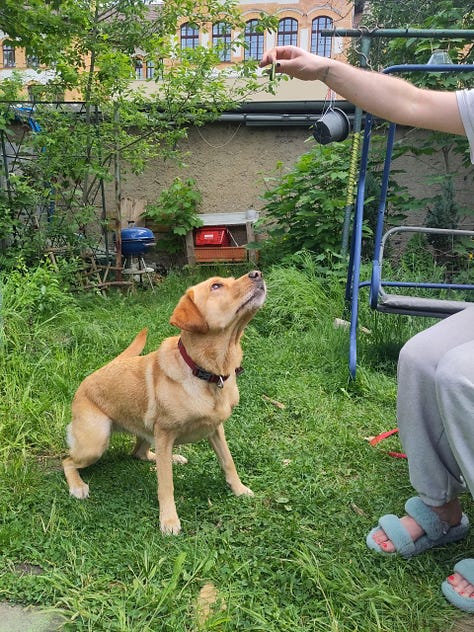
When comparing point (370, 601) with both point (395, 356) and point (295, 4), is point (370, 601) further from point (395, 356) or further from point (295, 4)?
point (295, 4)

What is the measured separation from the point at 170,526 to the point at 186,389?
569 millimetres

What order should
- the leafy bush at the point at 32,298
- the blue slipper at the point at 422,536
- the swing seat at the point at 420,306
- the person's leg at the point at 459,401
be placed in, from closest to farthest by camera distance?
the person's leg at the point at 459,401, the blue slipper at the point at 422,536, the swing seat at the point at 420,306, the leafy bush at the point at 32,298

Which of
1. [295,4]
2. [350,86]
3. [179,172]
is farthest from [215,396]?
[295,4]

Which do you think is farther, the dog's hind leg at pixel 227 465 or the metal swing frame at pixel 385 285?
the metal swing frame at pixel 385 285

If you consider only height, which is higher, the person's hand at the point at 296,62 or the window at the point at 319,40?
the window at the point at 319,40

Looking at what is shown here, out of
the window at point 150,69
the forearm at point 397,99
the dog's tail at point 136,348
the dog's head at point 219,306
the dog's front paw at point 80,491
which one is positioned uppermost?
the window at point 150,69

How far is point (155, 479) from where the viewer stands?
2.61 m

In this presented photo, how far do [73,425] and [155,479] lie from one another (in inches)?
19.0

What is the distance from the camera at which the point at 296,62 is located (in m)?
2.00

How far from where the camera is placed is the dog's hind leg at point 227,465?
2.46 m

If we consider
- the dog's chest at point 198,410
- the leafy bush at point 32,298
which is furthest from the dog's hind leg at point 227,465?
the leafy bush at point 32,298

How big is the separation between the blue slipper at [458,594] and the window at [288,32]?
31.0 metres

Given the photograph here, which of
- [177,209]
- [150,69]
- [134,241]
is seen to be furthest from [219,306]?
[177,209]

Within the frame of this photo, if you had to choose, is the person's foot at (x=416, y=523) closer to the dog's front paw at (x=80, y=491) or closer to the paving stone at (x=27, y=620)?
the paving stone at (x=27, y=620)
